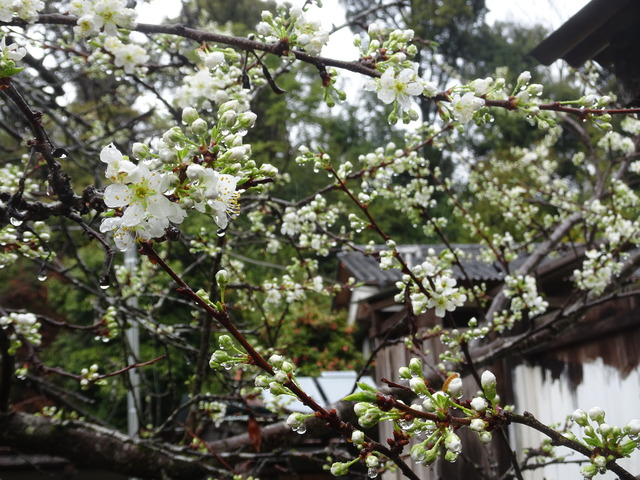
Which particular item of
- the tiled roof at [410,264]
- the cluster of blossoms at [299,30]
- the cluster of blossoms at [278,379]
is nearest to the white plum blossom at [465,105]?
the cluster of blossoms at [299,30]

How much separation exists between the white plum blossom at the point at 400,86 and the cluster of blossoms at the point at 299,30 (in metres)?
0.18

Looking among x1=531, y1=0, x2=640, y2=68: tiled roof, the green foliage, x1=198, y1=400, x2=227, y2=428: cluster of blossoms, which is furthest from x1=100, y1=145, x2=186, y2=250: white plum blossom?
the green foliage

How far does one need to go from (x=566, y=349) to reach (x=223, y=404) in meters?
1.90

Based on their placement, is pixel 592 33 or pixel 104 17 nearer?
pixel 104 17

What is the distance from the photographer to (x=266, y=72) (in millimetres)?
1589

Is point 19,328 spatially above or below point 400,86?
below

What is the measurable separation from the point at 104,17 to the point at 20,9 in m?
0.23

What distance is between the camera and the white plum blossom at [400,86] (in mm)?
1312

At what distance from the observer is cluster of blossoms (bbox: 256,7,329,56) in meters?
1.38

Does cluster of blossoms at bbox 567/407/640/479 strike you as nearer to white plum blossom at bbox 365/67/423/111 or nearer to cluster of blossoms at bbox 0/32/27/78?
white plum blossom at bbox 365/67/423/111

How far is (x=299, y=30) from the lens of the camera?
1410 millimetres

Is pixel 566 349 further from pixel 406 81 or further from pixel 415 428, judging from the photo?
pixel 415 428

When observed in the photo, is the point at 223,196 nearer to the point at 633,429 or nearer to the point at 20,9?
the point at 633,429

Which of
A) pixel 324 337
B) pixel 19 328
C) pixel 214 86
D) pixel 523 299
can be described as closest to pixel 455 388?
pixel 214 86
